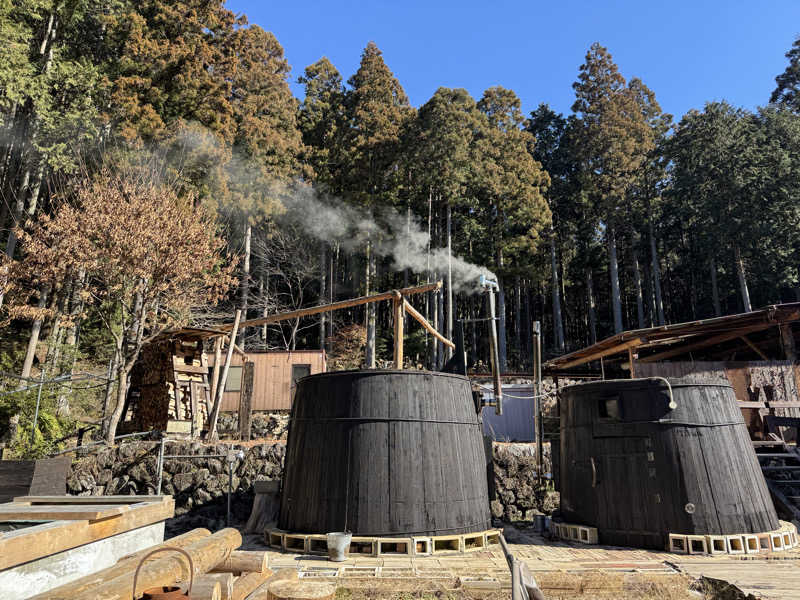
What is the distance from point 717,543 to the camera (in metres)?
8.13

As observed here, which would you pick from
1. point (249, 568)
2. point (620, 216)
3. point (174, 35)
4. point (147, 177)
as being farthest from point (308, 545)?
point (620, 216)

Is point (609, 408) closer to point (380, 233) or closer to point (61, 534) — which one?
point (61, 534)

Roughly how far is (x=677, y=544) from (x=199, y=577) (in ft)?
24.2

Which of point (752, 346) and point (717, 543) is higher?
point (752, 346)

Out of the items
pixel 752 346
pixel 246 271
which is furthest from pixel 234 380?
pixel 752 346

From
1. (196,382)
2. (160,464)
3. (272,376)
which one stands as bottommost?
(160,464)

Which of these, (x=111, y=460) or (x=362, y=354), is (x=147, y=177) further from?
(x=362, y=354)

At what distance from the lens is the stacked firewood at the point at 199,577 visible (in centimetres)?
318

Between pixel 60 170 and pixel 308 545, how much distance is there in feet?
60.4

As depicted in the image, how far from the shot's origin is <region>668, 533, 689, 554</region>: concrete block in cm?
807

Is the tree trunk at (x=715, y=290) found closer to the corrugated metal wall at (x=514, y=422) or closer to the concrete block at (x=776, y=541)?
the corrugated metal wall at (x=514, y=422)

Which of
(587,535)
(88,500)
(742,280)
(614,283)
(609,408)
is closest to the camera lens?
(88,500)

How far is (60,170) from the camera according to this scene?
64.8 ft

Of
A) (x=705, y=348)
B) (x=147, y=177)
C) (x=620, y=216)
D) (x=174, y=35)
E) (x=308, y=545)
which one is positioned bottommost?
(x=308, y=545)
